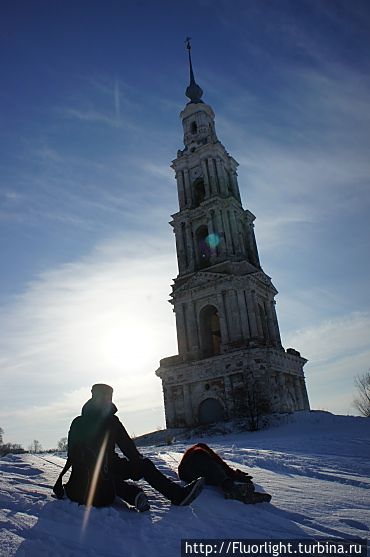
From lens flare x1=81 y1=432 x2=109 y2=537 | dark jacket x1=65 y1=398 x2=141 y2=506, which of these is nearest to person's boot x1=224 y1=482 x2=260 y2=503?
dark jacket x1=65 y1=398 x2=141 y2=506

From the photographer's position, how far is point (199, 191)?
143ft

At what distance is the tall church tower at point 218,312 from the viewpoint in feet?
104

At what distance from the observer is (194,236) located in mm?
40500

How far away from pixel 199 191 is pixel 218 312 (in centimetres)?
1429

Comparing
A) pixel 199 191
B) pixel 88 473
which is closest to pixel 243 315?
pixel 199 191

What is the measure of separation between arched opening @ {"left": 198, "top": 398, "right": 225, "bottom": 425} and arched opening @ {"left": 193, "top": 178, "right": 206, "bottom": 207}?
1950 cm

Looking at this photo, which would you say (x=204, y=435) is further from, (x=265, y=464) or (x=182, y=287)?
(x=265, y=464)

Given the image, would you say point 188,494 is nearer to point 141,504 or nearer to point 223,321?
point 141,504

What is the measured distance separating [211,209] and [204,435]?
20.3m

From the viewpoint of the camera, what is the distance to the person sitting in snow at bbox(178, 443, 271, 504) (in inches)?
211

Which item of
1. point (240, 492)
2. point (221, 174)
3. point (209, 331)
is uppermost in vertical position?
point (221, 174)

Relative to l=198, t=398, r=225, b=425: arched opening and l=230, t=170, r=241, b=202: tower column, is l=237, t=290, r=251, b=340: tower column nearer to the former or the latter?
l=198, t=398, r=225, b=425: arched opening

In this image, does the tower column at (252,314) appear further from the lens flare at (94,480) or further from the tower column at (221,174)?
the lens flare at (94,480)

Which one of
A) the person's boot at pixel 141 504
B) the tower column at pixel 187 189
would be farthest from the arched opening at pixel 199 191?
the person's boot at pixel 141 504
